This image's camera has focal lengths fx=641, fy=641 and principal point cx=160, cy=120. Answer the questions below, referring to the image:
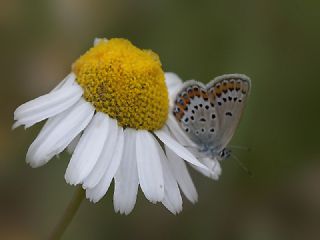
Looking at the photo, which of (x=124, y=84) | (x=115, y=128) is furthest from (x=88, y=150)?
Answer: (x=124, y=84)

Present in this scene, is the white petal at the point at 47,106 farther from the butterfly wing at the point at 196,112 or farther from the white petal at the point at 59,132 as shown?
the butterfly wing at the point at 196,112

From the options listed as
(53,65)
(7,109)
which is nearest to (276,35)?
(53,65)

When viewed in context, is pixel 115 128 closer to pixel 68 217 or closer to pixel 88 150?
pixel 88 150

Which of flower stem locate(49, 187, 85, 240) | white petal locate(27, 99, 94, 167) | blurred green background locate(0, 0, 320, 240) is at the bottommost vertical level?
blurred green background locate(0, 0, 320, 240)

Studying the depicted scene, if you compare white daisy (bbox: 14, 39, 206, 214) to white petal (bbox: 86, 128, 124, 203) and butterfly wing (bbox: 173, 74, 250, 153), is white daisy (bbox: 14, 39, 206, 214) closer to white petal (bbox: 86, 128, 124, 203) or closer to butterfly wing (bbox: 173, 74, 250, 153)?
white petal (bbox: 86, 128, 124, 203)

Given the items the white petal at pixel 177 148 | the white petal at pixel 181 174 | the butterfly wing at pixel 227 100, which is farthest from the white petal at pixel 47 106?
the butterfly wing at pixel 227 100

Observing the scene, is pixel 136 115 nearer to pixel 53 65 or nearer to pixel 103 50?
pixel 103 50

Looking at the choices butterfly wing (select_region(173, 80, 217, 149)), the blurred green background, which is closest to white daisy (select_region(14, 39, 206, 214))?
butterfly wing (select_region(173, 80, 217, 149))
